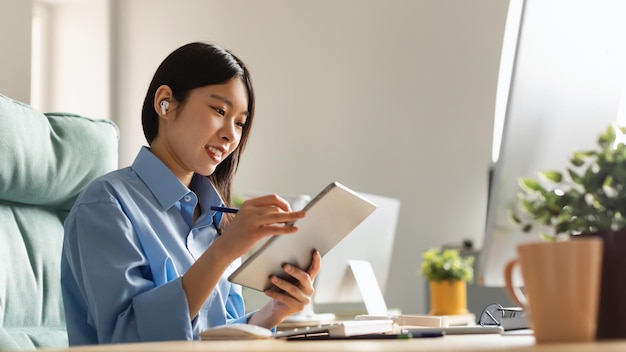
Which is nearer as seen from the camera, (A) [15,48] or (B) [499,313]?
(B) [499,313]

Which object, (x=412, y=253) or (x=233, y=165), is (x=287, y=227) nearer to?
(x=233, y=165)

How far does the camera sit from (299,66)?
4824 mm

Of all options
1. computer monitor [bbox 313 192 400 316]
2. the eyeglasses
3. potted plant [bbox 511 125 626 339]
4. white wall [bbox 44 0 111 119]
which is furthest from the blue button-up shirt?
white wall [bbox 44 0 111 119]

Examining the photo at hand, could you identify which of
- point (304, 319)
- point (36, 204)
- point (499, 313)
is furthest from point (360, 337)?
point (304, 319)

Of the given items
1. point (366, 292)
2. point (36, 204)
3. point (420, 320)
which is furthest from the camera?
point (366, 292)

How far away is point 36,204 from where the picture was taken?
5.55 feet

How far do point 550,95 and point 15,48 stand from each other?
1.53 meters

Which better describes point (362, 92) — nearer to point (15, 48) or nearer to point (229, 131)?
point (15, 48)

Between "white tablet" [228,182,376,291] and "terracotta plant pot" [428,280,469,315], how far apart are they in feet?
7.63

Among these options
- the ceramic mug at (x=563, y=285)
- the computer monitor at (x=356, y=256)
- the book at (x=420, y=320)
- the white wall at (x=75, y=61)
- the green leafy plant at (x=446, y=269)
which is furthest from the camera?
the white wall at (x=75, y=61)

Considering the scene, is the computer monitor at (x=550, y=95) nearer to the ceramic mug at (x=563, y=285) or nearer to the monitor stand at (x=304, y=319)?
the ceramic mug at (x=563, y=285)

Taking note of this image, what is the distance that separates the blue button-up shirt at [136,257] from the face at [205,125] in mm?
64

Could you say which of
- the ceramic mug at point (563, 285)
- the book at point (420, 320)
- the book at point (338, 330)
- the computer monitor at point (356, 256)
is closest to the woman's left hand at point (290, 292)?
the book at point (420, 320)

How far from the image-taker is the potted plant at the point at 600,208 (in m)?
0.82
